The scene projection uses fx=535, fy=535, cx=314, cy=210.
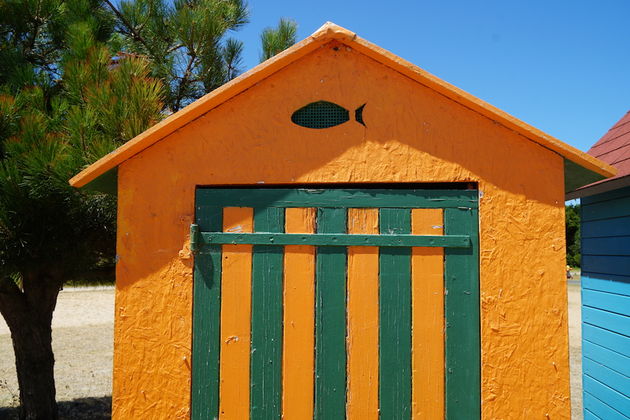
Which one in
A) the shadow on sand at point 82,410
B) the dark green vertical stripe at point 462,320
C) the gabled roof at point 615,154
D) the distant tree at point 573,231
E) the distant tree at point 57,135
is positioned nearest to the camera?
the dark green vertical stripe at point 462,320

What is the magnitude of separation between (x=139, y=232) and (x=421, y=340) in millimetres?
1633

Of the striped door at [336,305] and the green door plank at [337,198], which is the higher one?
the green door plank at [337,198]

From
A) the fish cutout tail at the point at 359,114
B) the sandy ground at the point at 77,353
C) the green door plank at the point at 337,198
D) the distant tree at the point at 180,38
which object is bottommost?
the sandy ground at the point at 77,353

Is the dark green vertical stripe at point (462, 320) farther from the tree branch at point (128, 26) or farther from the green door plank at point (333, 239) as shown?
the tree branch at point (128, 26)

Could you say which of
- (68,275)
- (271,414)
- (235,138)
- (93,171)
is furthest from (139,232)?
(68,275)

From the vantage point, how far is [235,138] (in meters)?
2.97

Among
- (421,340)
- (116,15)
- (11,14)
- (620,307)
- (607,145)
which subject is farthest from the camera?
(116,15)

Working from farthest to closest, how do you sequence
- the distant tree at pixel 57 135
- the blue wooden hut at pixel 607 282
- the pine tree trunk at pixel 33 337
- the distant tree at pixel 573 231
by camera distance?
the distant tree at pixel 573 231
the pine tree trunk at pixel 33 337
the blue wooden hut at pixel 607 282
the distant tree at pixel 57 135

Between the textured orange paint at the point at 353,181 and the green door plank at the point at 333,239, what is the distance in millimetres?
151

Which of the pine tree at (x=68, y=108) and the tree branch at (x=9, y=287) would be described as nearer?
the pine tree at (x=68, y=108)

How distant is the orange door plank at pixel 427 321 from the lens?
278 cm

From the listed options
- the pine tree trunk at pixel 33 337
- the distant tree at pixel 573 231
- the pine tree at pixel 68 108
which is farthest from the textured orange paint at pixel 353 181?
the distant tree at pixel 573 231

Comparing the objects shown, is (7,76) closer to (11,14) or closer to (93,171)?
(11,14)

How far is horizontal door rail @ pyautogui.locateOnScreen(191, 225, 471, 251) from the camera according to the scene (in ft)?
9.27
